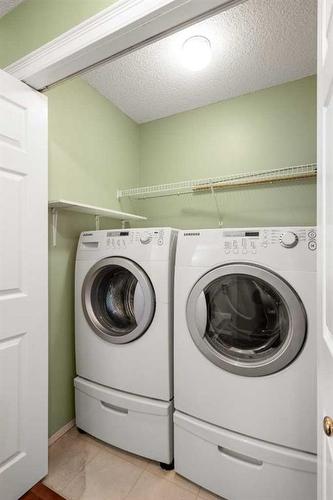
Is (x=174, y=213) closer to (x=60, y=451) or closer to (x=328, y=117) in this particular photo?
(x=328, y=117)

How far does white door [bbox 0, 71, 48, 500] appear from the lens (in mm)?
1101

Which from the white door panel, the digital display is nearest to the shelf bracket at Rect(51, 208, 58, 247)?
the digital display

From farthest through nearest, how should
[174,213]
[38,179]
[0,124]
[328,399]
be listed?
[174,213] → [38,179] → [0,124] → [328,399]

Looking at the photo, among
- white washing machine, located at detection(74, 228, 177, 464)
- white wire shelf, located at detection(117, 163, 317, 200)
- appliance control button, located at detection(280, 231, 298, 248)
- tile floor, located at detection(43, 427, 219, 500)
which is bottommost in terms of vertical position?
tile floor, located at detection(43, 427, 219, 500)

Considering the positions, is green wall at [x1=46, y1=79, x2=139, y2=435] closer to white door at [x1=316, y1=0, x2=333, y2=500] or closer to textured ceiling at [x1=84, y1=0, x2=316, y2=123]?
textured ceiling at [x1=84, y1=0, x2=316, y2=123]

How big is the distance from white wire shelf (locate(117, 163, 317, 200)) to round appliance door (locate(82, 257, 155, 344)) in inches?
32.0

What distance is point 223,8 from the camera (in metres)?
0.80

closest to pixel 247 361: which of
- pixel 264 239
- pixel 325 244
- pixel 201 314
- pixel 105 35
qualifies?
pixel 201 314

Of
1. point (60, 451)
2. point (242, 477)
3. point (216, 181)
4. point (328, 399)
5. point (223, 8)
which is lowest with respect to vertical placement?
point (60, 451)

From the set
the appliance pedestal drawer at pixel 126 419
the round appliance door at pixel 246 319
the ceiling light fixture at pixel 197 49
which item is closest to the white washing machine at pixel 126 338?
the appliance pedestal drawer at pixel 126 419

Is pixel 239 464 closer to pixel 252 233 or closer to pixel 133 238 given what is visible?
pixel 252 233

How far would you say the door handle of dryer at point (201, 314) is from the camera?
123 cm

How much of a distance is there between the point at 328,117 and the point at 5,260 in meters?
1.27

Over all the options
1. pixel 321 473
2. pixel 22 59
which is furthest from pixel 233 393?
pixel 22 59
